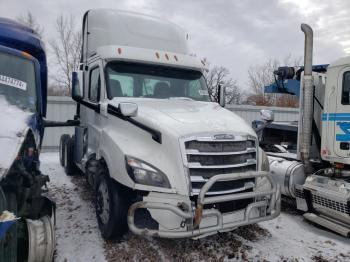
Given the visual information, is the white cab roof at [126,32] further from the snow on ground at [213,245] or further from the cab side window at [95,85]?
the snow on ground at [213,245]

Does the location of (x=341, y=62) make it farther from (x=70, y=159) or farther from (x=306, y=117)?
(x=70, y=159)

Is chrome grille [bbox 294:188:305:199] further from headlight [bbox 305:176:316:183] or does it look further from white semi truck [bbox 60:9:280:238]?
white semi truck [bbox 60:9:280:238]

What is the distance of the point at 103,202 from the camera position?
14.2ft

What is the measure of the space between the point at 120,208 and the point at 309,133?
12.7 ft

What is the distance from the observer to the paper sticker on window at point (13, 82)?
426 centimetres

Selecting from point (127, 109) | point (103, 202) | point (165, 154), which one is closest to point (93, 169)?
point (103, 202)

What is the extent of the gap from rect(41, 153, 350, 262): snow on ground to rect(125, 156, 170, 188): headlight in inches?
40.3

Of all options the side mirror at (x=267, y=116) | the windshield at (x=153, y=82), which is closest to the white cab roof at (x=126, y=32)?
the windshield at (x=153, y=82)

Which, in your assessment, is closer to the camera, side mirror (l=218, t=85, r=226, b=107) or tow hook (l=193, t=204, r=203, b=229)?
tow hook (l=193, t=204, r=203, b=229)

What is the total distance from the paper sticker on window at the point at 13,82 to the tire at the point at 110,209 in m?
1.69

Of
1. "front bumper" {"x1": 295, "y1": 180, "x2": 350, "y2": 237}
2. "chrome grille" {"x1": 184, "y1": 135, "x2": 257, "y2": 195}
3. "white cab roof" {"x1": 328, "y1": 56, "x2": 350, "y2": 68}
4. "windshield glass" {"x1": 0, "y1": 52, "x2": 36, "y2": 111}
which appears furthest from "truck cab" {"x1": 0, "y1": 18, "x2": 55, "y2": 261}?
"white cab roof" {"x1": 328, "y1": 56, "x2": 350, "y2": 68}

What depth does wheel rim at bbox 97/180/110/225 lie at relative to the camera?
4215 mm

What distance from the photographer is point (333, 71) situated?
539cm

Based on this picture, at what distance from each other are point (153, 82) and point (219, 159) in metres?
1.95
